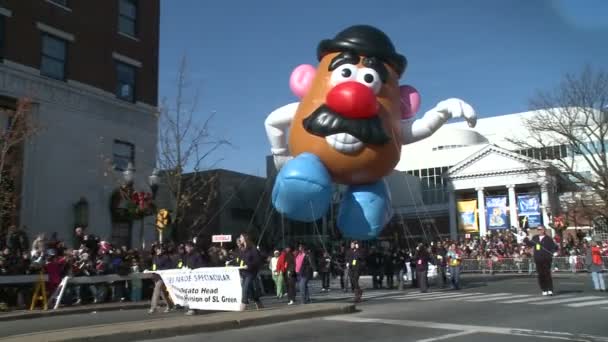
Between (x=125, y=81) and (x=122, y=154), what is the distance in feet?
10.9

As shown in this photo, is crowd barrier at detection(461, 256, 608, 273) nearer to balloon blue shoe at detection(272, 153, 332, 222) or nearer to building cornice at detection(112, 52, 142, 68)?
balloon blue shoe at detection(272, 153, 332, 222)

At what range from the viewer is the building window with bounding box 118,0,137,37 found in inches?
1034

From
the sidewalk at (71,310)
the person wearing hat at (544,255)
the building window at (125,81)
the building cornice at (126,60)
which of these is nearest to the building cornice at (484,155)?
the building cornice at (126,60)

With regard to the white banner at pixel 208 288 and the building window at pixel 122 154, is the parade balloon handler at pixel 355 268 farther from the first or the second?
the building window at pixel 122 154

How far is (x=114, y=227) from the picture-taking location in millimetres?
25156

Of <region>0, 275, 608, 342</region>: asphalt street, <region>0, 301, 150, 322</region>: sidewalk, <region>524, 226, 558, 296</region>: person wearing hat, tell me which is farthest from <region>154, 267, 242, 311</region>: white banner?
<region>524, 226, 558, 296</region>: person wearing hat

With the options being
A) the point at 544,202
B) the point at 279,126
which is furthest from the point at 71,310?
the point at 544,202

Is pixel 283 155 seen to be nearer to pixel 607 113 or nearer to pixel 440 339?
pixel 440 339

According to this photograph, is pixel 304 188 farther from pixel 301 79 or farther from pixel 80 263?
pixel 80 263

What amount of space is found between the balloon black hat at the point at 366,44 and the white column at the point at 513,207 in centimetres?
3967

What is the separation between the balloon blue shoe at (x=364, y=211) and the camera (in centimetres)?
1579

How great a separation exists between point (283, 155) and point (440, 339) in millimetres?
9917

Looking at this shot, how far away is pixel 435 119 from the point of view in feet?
56.2

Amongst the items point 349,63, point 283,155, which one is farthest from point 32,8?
point 349,63
